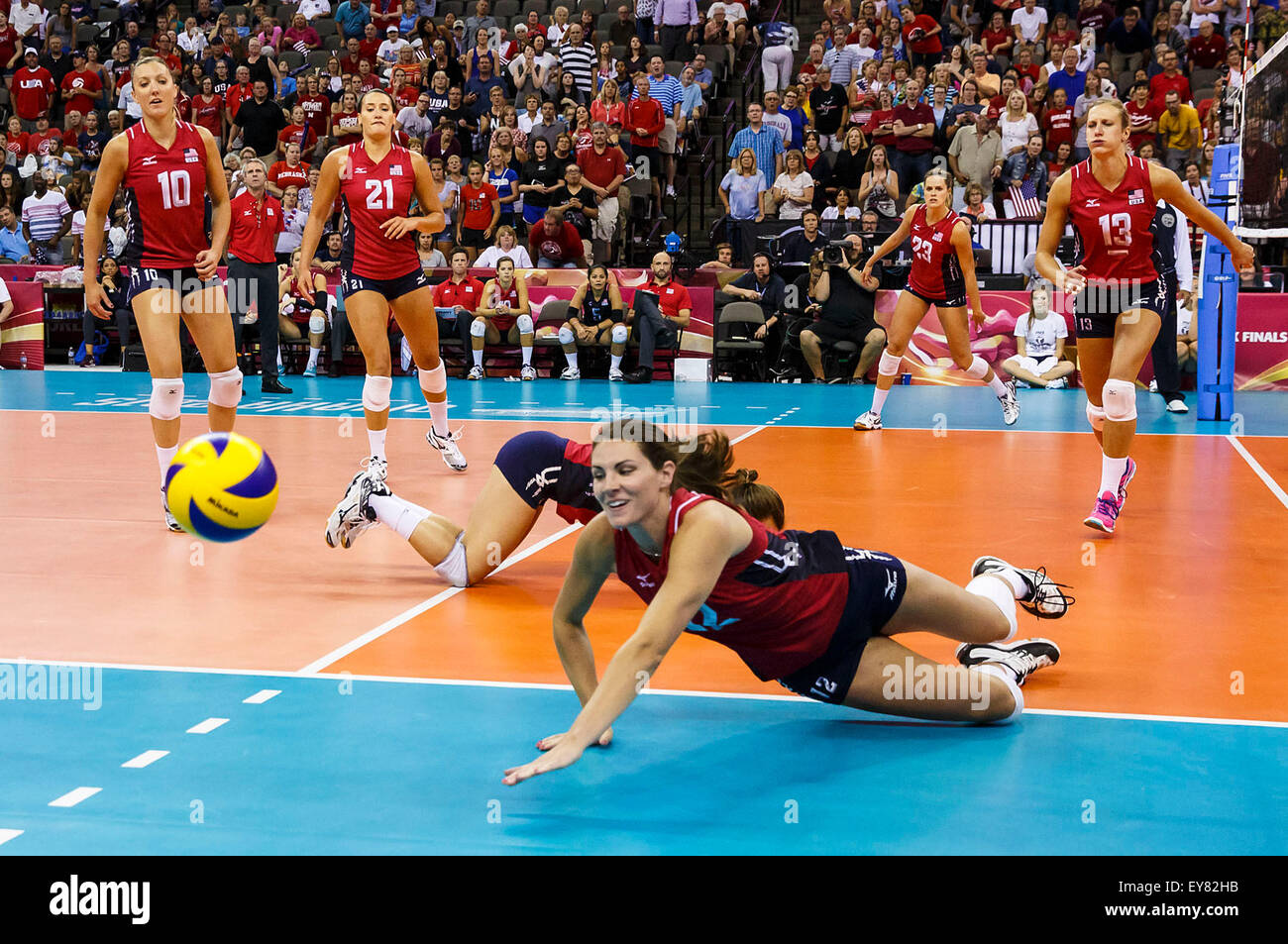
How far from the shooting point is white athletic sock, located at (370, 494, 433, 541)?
5824 millimetres

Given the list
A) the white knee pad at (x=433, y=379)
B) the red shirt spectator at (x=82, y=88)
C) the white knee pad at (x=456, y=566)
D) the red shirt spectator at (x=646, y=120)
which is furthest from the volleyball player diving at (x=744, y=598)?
the red shirt spectator at (x=82, y=88)

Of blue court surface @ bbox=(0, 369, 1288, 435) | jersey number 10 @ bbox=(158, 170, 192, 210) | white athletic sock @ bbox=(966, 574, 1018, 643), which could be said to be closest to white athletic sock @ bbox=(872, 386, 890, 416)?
blue court surface @ bbox=(0, 369, 1288, 435)

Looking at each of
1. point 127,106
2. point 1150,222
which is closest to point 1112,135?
point 1150,222

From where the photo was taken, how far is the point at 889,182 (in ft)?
55.0

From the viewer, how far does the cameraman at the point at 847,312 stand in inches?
628

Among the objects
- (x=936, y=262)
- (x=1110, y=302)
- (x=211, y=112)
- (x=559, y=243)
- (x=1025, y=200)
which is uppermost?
(x=211, y=112)

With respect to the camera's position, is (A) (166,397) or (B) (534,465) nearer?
(B) (534,465)

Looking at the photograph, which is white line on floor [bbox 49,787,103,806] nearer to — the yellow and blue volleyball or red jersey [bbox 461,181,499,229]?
the yellow and blue volleyball

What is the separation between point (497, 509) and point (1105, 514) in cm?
326

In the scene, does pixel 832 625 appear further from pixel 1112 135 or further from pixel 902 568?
pixel 1112 135

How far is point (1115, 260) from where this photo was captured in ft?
24.0

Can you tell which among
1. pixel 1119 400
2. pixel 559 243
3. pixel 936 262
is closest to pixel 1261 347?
pixel 936 262

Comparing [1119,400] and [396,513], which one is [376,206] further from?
[1119,400]

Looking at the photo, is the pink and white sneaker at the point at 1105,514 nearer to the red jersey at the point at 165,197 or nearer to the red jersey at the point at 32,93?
the red jersey at the point at 165,197
